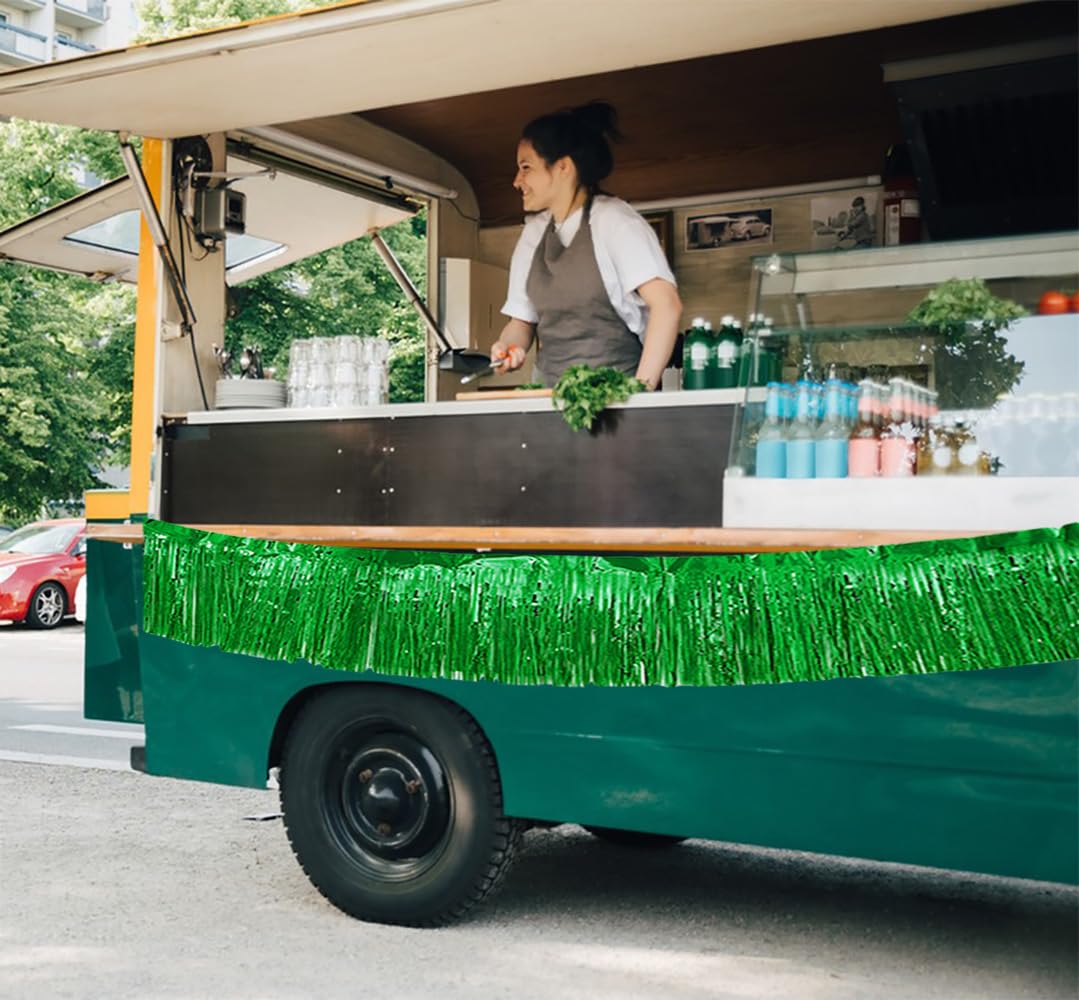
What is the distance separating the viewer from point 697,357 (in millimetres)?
5156

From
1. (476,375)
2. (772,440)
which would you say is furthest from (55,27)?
(772,440)

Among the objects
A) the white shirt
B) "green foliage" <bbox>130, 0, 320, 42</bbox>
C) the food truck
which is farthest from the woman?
"green foliage" <bbox>130, 0, 320, 42</bbox>

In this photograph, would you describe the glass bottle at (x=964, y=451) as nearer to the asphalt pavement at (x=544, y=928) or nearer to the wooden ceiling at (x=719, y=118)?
the asphalt pavement at (x=544, y=928)

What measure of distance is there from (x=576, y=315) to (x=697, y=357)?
0.55m

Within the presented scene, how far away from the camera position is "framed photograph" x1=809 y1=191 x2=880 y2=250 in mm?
7297

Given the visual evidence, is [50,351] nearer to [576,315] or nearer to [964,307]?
[576,315]

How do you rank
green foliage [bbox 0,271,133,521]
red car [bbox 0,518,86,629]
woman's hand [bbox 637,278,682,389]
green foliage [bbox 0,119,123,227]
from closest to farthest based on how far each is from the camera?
woman's hand [bbox 637,278,682,389]
red car [bbox 0,518,86,629]
green foliage [bbox 0,271,133,521]
green foliage [bbox 0,119,123,227]

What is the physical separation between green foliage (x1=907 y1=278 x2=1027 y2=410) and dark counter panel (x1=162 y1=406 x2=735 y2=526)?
674 millimetres

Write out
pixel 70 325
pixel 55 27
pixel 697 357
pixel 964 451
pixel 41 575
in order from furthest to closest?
pixel 55 27 < pixel 70 325 < pixel 41 575 < pixel 697 357 < pixel 964 451

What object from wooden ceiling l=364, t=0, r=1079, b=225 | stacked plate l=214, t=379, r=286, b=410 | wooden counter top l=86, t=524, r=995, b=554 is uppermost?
wooden ceiling l=364, t=0, r=1079, b=225

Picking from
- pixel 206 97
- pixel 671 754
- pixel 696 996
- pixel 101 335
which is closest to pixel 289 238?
pixel 206 97

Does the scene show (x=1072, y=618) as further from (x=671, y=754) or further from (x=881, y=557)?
(x=671, y=754)

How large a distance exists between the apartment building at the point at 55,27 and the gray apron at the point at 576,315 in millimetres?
51433

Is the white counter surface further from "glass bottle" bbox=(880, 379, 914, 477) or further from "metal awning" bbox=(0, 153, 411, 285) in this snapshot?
"metal awning" bbox=(0, 153, 411, 285)
